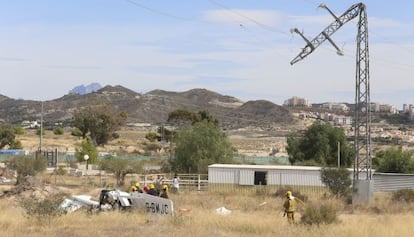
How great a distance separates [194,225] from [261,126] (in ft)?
547

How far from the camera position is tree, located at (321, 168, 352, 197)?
136 feet

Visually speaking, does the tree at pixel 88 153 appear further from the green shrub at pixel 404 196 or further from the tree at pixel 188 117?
the green shrub at pixel 404 196

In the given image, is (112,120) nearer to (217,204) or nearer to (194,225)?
(217,204)

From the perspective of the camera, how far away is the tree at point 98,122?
116625mm

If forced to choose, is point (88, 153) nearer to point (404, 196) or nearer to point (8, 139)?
point (8, 139)

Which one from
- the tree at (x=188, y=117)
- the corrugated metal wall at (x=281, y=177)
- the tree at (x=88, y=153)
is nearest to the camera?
the corrugated metal wall at (x=281, y=177)

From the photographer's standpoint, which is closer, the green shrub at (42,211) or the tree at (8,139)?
the green shrub at (42,211)

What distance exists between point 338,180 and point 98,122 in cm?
7965

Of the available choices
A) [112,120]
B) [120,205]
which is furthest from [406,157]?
[112,120]

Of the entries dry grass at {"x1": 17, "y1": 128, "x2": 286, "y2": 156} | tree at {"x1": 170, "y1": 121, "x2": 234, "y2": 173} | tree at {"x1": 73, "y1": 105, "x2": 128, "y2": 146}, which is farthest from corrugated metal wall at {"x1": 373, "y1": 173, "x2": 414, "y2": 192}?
tree at {"x1": 73, "y1": 105, "x2": 128, "y2": 146}

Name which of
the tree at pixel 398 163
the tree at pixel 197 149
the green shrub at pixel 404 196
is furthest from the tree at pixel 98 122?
the green shrub at pixel 404 196

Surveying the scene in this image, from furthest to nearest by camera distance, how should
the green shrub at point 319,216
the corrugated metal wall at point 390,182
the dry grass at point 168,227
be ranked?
the corrugated metal wall at point 390,182, the green shrub at point 319,216, the dry grass at point 168,227

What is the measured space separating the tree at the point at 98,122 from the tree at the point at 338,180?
78.7 m

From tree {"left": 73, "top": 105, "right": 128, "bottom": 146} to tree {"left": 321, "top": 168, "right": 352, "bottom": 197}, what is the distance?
78.7 metres
